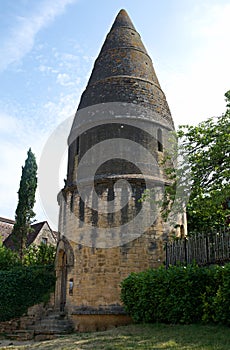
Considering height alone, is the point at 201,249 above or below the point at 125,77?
below

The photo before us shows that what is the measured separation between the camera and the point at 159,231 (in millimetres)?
15664

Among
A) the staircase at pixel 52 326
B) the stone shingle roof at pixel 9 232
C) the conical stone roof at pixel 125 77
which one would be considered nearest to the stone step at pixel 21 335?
the staircase at pixel 52 326


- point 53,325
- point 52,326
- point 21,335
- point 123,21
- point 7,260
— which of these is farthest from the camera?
point 123,21

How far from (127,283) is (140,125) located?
772 cm

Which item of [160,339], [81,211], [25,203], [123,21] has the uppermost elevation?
[123,21]

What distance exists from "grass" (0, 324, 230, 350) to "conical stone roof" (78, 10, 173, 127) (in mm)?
11321

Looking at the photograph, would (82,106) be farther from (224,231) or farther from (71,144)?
(224,231)

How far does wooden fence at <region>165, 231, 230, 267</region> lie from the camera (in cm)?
1220

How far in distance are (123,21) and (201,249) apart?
15.2 m

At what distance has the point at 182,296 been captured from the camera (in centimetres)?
1062

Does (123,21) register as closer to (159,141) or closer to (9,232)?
(159,141)

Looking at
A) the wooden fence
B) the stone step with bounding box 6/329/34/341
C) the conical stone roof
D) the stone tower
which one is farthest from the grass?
the conical stone roof

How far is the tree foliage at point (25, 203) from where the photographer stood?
21644 millimetres

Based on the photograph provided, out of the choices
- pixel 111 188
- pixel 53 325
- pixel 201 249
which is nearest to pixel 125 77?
pixel 111 188
